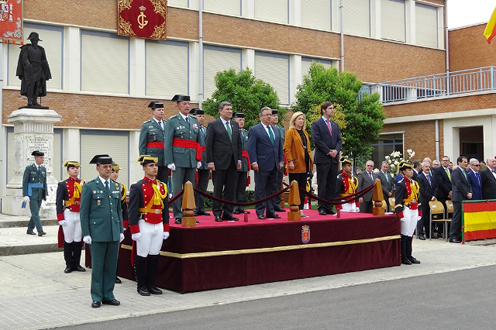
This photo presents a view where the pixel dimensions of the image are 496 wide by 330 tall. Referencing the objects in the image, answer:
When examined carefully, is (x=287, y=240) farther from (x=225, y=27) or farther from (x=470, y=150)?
(x=470, y=150)

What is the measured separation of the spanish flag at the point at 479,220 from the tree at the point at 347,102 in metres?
12.6

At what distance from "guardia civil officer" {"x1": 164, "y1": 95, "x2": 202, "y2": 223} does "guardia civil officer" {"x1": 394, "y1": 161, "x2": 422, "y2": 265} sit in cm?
409

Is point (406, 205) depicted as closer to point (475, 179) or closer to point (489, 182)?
point (475, 179)

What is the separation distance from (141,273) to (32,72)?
486 inches

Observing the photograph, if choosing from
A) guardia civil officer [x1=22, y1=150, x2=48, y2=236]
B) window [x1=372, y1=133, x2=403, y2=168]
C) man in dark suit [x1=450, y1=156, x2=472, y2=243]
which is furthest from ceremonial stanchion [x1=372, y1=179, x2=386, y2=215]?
window [x1=372, y1=133, x2=403, y2=168]

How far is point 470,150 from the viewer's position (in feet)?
110

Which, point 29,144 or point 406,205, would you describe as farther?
point 29,144

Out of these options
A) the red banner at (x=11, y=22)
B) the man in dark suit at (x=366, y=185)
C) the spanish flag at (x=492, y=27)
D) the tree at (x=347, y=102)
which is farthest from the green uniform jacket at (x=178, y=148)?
the tree at (x=347, y=102)

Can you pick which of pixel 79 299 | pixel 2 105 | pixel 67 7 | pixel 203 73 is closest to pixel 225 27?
pixel 203 73

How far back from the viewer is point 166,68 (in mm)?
27812

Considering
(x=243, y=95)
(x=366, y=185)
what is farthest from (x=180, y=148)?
(x=243, y=95)

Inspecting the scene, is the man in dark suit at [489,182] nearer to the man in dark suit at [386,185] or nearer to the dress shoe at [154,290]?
→ the man in dark suit at [386,185]

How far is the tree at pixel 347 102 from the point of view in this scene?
94.0ft

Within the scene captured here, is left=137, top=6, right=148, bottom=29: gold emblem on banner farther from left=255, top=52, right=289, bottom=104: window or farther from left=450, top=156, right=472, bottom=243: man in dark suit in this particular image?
left=450, top=156, right=472, bottom=243: man in dark suit
